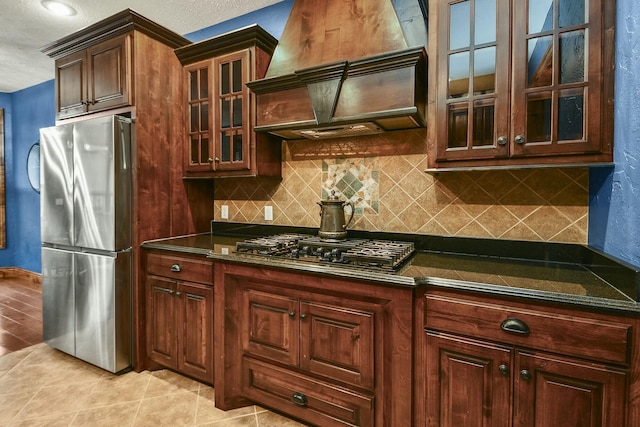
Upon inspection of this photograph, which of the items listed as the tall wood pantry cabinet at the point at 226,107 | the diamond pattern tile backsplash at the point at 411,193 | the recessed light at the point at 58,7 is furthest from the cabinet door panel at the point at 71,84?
the diamond pattern tile backsplash at the point at 411,193

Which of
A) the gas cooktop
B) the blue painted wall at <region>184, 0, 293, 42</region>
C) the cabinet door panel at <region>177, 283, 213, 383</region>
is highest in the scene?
Answer: the blue painted wall at <region>184, 0, 293, 42</region>

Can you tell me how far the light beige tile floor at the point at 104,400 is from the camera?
186 cm

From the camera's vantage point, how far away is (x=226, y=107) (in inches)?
95.2

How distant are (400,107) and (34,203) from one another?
5441 mm

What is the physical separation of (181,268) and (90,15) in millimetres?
2396

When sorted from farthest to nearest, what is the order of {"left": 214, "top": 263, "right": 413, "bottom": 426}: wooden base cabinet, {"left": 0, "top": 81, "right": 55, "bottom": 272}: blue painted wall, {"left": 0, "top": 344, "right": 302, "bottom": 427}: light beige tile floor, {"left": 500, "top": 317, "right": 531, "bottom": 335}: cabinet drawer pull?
1. {"left": 0, "top": 81, "right": 55, "bottom": 272}: blue painted wall
2. {"left": 0, "top": 344, "right": 302, "bottom": 427}: light beige tile floor
3. {"left": 214, "top": 263, "right": 413, "bottom": 426}: wooden base cabinet
4. {"left": 500, "top": 317, "right": 531, "bottom": 335}: cabinet drawer pull

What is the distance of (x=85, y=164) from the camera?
7.75 feet

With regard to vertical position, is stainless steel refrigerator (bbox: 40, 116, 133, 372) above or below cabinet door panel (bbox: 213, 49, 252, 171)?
below

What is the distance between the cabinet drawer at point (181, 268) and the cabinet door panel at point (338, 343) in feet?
2.41

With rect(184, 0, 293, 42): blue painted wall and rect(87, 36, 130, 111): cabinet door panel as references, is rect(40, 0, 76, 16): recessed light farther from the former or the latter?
rect(184, 0, 293, 42): blue painted wall

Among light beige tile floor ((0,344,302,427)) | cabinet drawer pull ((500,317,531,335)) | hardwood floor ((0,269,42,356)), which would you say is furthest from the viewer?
hardwood floor ((0,269,42,356))

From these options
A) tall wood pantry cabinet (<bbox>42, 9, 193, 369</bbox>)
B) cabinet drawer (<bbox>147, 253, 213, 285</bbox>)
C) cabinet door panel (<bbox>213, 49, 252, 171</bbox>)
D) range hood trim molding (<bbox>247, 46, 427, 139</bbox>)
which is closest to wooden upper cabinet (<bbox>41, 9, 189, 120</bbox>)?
tall wood pantry cabinet (<bbox>42, 9, 193, 369</bbox>)

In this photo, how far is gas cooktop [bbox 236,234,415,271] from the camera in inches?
61.5

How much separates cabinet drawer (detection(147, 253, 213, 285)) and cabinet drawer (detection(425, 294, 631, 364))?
1353mm
